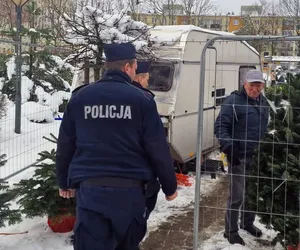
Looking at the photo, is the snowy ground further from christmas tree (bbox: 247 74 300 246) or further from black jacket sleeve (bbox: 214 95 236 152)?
black jacket sleeve (bbox: 214 95 236 152)

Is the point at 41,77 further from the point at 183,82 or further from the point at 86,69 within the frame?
the point at 183,82

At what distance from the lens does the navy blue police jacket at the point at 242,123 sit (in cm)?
549

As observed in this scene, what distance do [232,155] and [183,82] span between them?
3427 mm

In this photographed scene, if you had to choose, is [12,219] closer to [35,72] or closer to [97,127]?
[97,127]

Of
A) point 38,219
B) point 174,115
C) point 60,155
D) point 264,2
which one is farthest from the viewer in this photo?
point 264,2

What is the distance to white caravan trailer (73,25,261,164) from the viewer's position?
865cm

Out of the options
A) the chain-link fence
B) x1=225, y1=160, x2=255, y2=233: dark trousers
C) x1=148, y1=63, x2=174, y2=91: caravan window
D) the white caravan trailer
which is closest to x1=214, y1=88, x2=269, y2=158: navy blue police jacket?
x1=225, y1=160, x2=255, y2=233: dark trousers

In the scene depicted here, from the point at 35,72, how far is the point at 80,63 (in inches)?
92.6

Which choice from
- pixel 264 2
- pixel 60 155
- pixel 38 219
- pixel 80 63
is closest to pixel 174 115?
pixel 80 63

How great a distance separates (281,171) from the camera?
4969 millimetres

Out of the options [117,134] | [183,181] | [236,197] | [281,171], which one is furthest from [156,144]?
[183,181]

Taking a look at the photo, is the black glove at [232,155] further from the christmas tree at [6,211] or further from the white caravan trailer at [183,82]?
the white caravan trailer at [183,82]

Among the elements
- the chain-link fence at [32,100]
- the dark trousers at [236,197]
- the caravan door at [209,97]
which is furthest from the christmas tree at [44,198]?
the caravan door at [209,97]

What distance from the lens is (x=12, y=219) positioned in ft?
16.9
